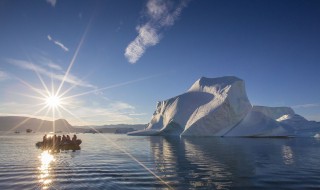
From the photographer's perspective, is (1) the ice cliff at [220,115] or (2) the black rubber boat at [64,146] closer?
(2) the black rubber boat at [64,146]

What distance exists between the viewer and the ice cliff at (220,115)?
8269 centimetres

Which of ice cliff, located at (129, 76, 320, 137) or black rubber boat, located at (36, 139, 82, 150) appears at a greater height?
ice cliff, located at (129, 76, 320, 137)

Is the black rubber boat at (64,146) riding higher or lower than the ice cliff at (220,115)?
lower

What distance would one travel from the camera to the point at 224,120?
8650cm

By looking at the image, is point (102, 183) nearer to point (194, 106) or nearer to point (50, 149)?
point (50, 149)

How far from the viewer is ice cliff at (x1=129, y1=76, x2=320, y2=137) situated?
3255 inches

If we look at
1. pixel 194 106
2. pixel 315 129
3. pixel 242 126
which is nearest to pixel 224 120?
pixel 242 126

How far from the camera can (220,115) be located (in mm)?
85312

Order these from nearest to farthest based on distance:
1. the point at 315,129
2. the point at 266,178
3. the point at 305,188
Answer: the point at 305,188 < the point at 266,178 < the point at 315,129

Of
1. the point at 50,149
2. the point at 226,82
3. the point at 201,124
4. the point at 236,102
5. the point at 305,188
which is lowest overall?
the point at 305,188

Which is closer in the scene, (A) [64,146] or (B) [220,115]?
(A) [64,146]

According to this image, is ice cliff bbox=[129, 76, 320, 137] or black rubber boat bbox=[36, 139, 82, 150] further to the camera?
ice cliff bbox=[129, 76, 320, 137]

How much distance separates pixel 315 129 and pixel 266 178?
104 m

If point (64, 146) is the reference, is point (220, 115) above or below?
above
